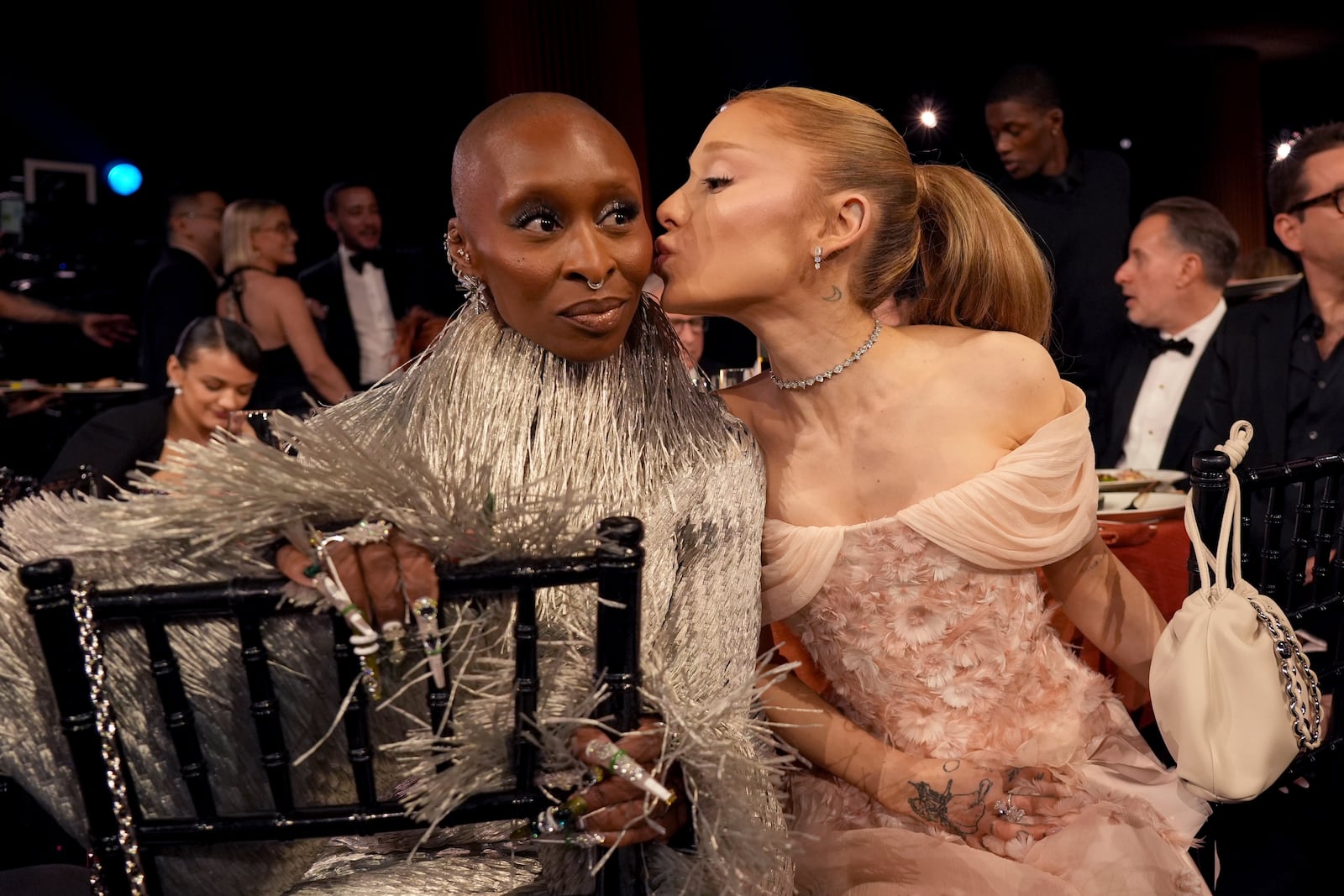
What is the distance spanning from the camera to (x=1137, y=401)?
12.7 feet

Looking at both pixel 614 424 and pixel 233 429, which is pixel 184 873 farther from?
pixel 233 429

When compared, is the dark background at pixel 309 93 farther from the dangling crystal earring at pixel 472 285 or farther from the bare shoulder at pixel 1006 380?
the dangling crystal earring at pixel 472 285

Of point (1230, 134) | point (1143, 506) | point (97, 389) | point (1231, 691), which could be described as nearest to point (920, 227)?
point (1231, 691)

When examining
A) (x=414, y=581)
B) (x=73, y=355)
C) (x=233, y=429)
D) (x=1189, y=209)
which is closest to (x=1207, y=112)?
(x=1189, y=209)

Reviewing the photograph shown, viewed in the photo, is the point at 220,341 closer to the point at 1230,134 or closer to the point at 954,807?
the point at 954,807

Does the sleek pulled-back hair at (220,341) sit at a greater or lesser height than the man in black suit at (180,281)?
lesser

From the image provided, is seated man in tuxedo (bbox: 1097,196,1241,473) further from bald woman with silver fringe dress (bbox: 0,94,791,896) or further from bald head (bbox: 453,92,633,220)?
bald head (bbox: 453,92,633,220)

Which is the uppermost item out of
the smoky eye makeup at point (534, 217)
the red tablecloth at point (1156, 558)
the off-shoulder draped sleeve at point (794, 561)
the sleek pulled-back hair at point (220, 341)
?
the smoky eye makeup at point (534, 217)

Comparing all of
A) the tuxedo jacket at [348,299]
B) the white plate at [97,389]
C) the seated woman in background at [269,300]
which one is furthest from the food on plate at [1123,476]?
the white plate at [97,389]

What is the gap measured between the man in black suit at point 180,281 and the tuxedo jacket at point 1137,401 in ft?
12.3

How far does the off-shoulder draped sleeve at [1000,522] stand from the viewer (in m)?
1.51

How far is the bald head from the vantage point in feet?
4.22

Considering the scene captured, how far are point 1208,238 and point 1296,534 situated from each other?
8.04 feet

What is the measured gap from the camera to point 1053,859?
147 cm
